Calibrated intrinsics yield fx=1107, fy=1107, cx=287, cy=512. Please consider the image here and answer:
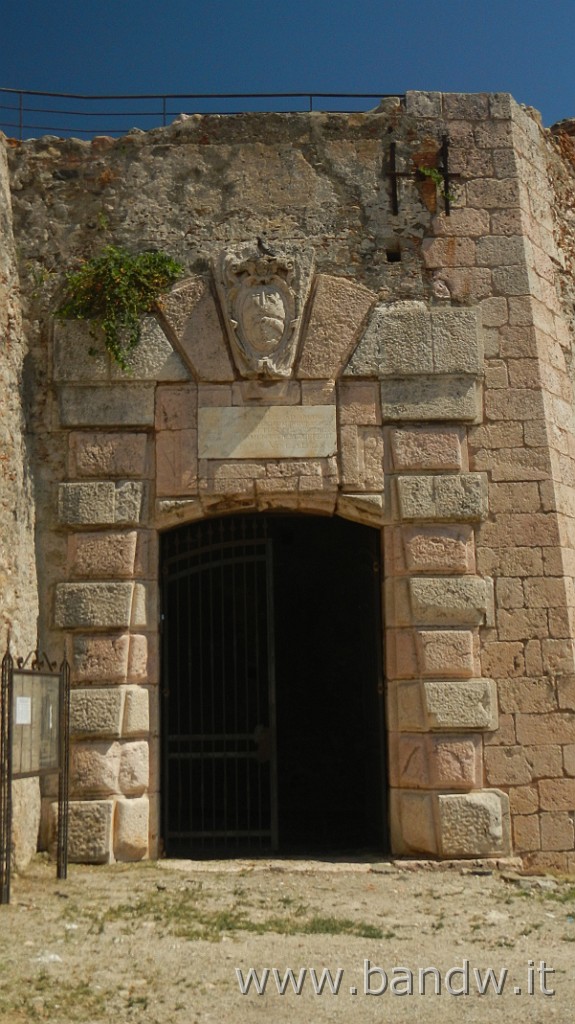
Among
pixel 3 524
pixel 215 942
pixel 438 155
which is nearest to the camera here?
pixel 215 942

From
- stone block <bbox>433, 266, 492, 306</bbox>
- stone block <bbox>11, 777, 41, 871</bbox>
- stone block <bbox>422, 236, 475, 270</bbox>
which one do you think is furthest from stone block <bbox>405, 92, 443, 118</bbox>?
stone block <bbox>11, 777, 41, 871</bbox>

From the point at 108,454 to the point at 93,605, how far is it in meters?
1.01

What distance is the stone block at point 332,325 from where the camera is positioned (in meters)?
7.44

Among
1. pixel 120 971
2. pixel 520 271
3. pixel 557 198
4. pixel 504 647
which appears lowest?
pixel 120 971

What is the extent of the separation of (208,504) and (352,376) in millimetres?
1295

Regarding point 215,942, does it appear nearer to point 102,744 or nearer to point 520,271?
point 102,744

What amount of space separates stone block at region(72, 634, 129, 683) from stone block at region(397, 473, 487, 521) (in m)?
2.04

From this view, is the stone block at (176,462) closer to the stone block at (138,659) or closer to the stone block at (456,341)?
the stone block at (138,659)

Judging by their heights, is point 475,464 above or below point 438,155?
below

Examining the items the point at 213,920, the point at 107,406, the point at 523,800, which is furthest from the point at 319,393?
the point at 213,920

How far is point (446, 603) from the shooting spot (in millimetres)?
7203

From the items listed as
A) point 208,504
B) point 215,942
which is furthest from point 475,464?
point 215,942

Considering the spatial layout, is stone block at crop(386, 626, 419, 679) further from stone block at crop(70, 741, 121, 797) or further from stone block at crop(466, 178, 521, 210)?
stone block at crop(466, 178, 521, 210)

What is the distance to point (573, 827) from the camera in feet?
23.3
